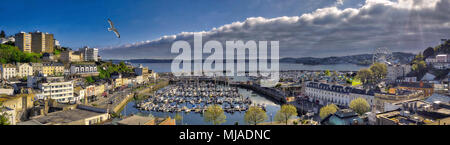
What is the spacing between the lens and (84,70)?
20.3 m

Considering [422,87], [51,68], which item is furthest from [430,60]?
[51,68]

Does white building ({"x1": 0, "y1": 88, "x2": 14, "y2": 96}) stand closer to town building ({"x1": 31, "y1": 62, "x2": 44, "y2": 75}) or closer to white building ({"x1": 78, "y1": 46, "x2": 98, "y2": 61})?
town building ({"x1": 31, "y1": 62, "x2": 44, "y2": 75})

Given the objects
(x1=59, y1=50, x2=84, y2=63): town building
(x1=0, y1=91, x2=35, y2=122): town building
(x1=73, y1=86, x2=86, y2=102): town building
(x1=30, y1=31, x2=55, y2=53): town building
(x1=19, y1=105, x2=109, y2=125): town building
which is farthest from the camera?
(x1=59, y1=50, x2=84, y2=63): town building

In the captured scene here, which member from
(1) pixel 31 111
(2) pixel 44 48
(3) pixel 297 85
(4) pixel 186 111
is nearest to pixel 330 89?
(3) pixel 297 85

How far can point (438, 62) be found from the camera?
15.3 meters

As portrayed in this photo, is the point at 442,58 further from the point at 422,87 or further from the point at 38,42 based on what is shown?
the point at 38,42

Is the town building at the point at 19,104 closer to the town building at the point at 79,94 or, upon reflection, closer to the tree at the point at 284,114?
the town building at the point at 79,94

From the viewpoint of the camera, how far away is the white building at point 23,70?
15.1 metres

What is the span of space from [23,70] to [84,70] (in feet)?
16.2

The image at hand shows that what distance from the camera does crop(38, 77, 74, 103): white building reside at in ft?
37.3

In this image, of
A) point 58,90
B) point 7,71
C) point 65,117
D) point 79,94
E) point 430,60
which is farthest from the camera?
point 430,60

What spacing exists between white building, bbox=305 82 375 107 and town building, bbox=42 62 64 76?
18.7 metres

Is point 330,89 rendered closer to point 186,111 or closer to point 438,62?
point 186,111

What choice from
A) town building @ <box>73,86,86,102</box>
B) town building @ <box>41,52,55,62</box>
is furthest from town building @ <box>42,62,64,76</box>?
town building @ <box>73,86,86,102</box>
